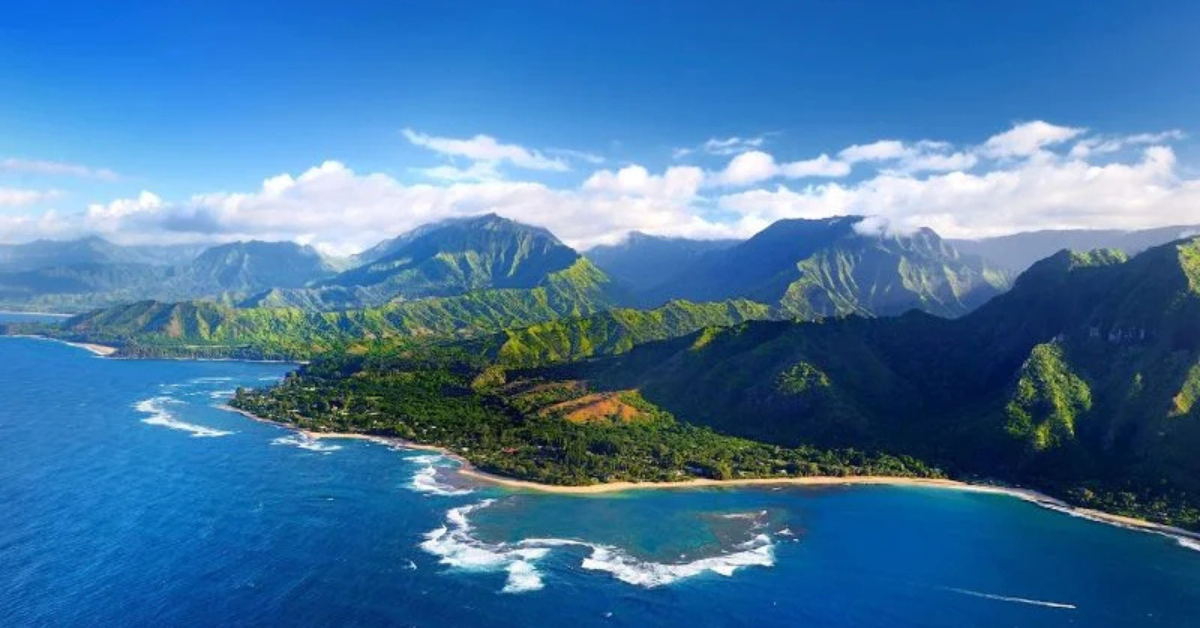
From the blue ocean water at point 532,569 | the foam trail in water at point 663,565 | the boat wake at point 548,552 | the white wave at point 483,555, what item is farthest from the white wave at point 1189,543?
the white wave at point 483,555

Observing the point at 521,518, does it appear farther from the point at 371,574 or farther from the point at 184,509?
the point at 184,509

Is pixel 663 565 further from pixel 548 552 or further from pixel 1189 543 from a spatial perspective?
pixel 1189 543

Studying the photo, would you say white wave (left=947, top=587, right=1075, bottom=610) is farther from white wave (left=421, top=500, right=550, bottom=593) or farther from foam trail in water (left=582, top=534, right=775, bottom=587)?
white wave (left=421, top=500, right=550, bottom=593)

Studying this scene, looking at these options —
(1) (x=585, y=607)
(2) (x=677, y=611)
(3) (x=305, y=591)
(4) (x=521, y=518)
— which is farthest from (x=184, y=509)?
(2) (x=677, y=611)

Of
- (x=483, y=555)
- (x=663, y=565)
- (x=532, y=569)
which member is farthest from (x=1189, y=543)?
(x=483, y=555)

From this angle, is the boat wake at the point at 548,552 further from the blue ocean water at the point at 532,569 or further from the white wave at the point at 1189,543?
the white wave at the point at 1189,543

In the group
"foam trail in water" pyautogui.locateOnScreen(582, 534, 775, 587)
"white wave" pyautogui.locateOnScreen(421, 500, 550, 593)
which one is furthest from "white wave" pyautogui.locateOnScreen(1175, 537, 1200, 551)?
"white wave" pyautogui.locateOnScreen(421, 500, 550, 593)

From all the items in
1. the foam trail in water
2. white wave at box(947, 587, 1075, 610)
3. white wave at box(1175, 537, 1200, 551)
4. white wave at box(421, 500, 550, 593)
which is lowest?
white wave at box(947, 587, 1075, 610)
